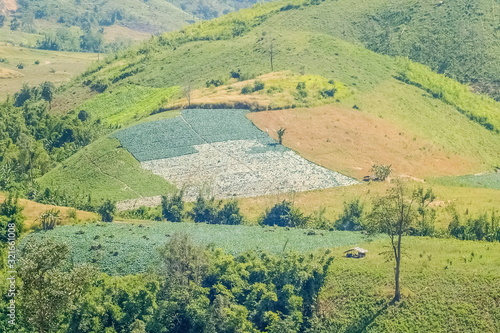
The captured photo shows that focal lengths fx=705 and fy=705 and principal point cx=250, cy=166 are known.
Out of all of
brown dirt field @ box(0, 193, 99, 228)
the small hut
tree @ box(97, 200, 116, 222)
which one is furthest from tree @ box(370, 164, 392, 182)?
brown dirt field @ box(0, 193, 99, 228)

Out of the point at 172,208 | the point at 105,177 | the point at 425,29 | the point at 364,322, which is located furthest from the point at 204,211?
the point at 425,29

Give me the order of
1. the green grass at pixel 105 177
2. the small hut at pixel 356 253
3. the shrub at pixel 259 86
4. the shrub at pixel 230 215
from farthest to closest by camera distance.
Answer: the shrub at pixel 259 86 → the green grass at pixel 105 177 → the shrub at pixel 230 215 → the small hut at pixel 356 253

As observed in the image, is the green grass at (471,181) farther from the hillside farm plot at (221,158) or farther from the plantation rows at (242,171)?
the plantation rows at (242,171)

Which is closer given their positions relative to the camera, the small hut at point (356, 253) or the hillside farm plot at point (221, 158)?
the small hut at point (356, 253)

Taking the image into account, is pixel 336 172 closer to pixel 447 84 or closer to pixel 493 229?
pixel 493 229

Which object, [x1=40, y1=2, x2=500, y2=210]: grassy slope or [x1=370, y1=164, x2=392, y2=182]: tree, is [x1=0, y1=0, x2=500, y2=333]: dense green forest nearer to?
[x1=370, y1=164, x2=392, y2=182]: tree

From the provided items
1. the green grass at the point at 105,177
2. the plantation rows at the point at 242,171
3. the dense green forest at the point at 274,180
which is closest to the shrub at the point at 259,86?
the dense green forest at the point at 274,180
